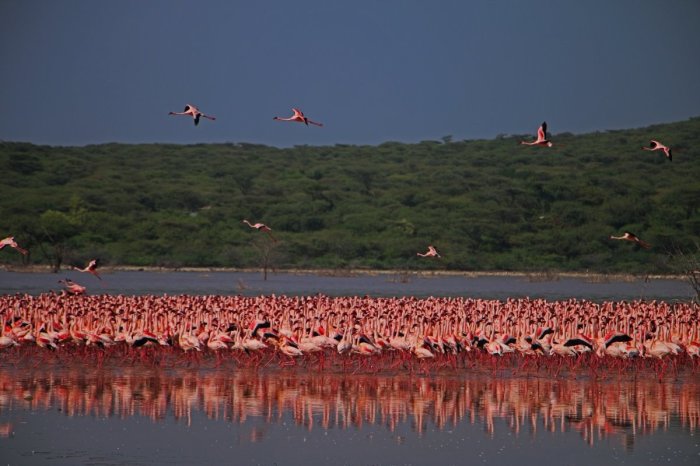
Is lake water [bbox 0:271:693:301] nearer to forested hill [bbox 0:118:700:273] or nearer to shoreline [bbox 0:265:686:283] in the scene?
shoreline [bbox 0:265:686:283]

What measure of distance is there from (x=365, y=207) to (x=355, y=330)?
2844 inches

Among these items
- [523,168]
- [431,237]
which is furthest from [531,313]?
[523,168]

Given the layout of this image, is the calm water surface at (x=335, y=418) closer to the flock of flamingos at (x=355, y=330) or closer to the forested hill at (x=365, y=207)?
the flock of flamingos at (x=355, y=330)

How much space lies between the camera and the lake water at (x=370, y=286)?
159ft

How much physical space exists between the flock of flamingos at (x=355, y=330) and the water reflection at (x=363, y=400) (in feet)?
2.26

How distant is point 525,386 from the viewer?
68.9 feet

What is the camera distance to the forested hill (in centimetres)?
7831

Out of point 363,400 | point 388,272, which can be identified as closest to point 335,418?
point 363,400

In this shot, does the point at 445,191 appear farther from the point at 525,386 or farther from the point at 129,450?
the point at 129,450

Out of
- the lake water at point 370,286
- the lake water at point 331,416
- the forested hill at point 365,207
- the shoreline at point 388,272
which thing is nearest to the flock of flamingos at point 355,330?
the lake water at point 331,416

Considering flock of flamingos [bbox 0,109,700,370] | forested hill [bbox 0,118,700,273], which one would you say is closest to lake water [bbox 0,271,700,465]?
flock of flamingos [bbox 0,109,700,370]

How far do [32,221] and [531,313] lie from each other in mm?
52148

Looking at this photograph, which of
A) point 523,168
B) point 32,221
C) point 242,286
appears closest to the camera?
point 242,286

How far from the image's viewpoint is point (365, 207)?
96.1 meters
